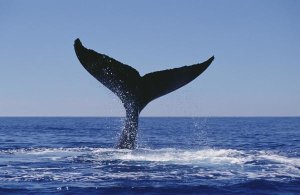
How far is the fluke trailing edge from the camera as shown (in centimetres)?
1078

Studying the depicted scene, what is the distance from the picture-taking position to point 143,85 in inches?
465

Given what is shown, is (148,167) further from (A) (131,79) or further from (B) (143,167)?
(A) (131,79)

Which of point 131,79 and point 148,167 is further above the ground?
point 131,79

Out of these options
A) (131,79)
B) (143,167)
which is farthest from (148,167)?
(131,79)

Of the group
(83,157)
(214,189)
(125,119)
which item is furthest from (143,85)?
(214,189)

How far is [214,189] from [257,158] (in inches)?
218

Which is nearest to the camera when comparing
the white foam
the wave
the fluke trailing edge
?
the wave

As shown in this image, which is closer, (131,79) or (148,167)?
(148,167)

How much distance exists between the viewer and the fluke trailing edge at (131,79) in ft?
35.4

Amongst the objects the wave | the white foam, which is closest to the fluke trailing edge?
the white foam

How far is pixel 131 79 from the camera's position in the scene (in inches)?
460

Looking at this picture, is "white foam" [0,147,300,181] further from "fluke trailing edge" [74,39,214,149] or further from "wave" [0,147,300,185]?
"fluke trailing edge" [74,39,214,149]

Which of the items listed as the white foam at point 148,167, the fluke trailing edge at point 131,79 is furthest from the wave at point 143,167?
the fluke trailing edge at point 131,79

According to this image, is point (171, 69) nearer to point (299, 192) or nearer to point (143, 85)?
point (143, 85)
